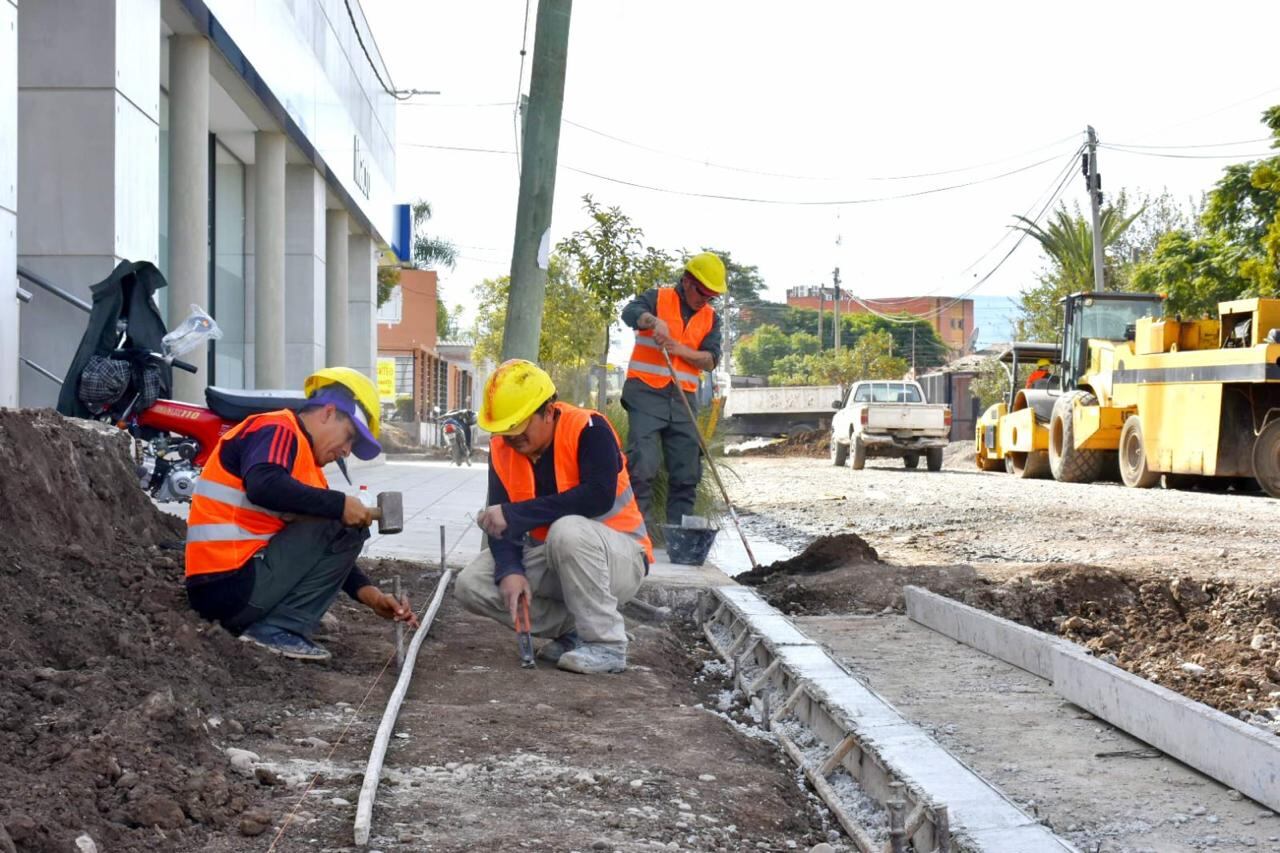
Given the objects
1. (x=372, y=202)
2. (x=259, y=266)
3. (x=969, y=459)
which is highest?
(x=372, y=202)

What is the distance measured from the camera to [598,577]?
5414 millimetres

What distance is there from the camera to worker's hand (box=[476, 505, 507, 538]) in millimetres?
5305

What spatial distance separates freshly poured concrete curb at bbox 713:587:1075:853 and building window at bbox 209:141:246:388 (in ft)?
41.0

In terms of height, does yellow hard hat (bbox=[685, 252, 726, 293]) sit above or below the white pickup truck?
above

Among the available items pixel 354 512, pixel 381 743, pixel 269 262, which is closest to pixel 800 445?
pixel 269 262

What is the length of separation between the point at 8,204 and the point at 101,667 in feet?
14.3

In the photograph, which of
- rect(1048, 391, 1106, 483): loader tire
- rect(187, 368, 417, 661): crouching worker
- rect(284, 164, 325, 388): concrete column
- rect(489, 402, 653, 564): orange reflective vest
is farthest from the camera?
rect(1048, 391, 1106, 483): loader tire

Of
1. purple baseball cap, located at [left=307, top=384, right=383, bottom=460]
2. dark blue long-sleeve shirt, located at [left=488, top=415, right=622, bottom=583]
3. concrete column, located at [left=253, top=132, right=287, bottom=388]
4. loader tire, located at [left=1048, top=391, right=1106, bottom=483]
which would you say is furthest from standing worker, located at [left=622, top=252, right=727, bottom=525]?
loader tire, located at [left=1048, top=391, right=1106, bottom=483]

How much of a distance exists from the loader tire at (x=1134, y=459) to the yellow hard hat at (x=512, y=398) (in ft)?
51.5

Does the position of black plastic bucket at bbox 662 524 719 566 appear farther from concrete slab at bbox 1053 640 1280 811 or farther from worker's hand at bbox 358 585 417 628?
→ concrete slab at bbox 1053 640 1280 811

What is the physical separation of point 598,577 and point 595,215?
11.5m

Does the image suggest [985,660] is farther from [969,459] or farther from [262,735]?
[969,459]

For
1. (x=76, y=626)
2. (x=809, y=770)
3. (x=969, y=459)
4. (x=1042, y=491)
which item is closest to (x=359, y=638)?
(x=76, y=626)

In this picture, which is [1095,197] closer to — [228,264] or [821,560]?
[228,264]
